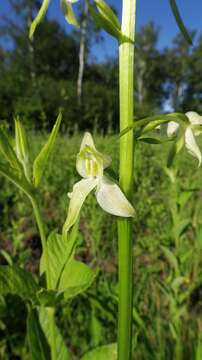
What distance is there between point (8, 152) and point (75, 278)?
0.85 feet

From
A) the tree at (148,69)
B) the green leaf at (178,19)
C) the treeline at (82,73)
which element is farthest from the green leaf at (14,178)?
the tree at (148,69)

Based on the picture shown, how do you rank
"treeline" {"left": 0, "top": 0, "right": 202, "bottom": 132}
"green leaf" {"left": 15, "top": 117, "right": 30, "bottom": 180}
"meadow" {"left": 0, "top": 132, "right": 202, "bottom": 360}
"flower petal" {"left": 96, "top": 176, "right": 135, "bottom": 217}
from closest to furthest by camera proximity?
"flower petal" {"left": 96, "top": 176, "right": 135, "bottom": 217}
"green leaf" {"left": 15, "top": 117, "right": 30, "bottom": 180}
"meadow" {"left": 0, "top": 132, "right": 202, "bottom": 360}
"treeline" {"left": 0, "top": 0, "right": 202, "bottom": 132}

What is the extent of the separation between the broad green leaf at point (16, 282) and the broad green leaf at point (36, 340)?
0.10 m

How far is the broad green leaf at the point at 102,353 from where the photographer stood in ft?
2.26

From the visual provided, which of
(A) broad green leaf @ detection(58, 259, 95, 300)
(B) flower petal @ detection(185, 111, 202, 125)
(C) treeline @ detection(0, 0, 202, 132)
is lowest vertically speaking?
(A) broad green leaf @ detection(58, 259, 95, 300)

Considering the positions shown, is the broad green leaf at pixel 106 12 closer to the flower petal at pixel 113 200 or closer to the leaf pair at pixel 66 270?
the flower petal at pixel 113 200

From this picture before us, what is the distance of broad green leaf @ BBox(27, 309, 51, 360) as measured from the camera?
0.69 meters

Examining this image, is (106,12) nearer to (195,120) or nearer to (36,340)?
(195,120)

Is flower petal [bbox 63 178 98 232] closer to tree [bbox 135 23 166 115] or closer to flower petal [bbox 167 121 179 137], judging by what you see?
flower petal [bbox 167 121 179 137]

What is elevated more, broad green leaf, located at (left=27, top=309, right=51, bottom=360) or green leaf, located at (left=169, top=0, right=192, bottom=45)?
green leaf, located at (left=169, top=0, right=192, bottom=45)

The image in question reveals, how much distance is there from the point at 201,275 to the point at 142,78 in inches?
1067

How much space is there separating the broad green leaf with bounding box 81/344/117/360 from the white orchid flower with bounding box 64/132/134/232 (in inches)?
11.1

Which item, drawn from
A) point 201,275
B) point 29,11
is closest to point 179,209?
point 201,275

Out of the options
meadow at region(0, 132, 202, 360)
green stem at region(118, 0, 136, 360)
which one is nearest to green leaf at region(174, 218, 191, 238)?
meadow at region(0, 132, 202, 360)
